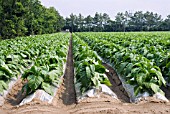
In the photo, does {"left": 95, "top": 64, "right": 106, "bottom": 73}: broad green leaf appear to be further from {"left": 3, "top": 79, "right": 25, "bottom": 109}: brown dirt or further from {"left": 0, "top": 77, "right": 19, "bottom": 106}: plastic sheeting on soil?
{"left": 0, "top": 77, "right": 19, "bottom": 106}: plastic sheeting on soil

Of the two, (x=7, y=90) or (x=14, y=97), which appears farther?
(x=7, y=90)

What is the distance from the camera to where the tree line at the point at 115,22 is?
84.4 meters

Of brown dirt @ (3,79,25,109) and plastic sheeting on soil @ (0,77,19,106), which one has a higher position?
plastic sheeting on soil @ (0,77,19,106)

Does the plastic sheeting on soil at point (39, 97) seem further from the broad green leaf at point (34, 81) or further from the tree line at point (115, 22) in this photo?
the tree line at point (115, 22)

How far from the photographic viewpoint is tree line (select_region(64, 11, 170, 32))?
84438mm

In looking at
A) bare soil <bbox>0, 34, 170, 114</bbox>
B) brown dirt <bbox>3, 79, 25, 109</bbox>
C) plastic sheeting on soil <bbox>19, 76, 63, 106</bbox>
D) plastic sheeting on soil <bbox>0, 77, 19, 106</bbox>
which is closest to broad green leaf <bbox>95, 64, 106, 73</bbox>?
bare soil <bbox>0, 34, 170, 114</bbox>

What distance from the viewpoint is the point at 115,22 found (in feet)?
279

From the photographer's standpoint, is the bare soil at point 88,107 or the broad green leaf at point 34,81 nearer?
the bare soil at point 88,107

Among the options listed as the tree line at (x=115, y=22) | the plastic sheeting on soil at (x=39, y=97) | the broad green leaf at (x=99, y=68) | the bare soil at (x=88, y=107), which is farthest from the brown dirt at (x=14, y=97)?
the tree line at (x=115, y=22)

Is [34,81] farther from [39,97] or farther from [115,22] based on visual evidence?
[115,22]

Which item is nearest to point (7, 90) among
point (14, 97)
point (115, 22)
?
point (14, 97)

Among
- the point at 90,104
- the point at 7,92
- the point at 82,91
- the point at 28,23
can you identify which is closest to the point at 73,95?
the point at 82,91

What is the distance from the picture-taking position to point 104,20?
91.7 meters

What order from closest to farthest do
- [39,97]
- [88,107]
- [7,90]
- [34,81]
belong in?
[88,107]
[39,97]
[34,81]
[7,90]
